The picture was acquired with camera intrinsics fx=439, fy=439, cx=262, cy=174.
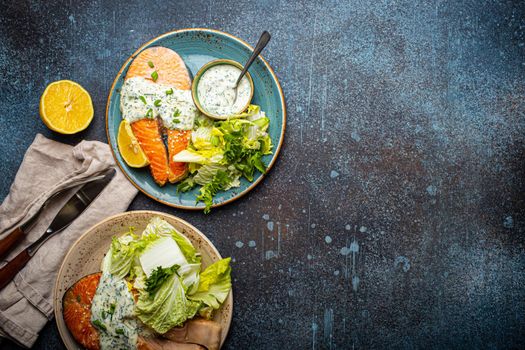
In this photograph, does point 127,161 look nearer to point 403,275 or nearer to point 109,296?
point 109,296

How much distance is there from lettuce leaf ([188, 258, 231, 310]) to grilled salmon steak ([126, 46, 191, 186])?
0.62m

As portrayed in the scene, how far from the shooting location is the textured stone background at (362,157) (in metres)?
3.01

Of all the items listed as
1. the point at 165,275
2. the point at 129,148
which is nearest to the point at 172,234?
the point at 165,275

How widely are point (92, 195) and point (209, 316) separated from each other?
1.11 m

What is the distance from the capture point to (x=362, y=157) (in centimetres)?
306

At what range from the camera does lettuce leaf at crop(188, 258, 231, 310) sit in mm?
2734

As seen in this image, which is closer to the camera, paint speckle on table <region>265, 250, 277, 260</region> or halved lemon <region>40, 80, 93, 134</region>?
halved lemon <region>40, 80, 93, 134</region>

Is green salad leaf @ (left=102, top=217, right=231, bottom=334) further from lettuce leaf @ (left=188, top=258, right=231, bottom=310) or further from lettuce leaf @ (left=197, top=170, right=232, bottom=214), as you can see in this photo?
lettuce leaf @ (left=197, top=170, right=232, bottom=214)

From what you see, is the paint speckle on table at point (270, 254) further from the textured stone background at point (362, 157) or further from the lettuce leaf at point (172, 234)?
the lettuce leaf at point (172, 234)

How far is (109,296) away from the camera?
264cm

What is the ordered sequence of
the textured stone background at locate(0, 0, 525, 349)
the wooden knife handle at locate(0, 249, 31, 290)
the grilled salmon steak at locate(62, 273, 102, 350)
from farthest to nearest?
the textured stone background at locate(0, 0, 525, 349)
the wooden knife handle at locate(0, 249, 31, 290)
the grilled salmon steak at locate(62, 273, 102, 350)

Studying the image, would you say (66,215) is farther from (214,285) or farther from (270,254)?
(270,254)

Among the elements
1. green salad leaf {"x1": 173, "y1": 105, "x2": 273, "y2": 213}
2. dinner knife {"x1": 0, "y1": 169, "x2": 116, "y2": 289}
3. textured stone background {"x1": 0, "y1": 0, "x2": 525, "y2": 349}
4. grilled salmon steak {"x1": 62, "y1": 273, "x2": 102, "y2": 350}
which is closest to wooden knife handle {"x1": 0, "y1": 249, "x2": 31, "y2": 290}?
dinner knife {"x1": 0, "y1": 169, "x2": 116, "y2": 289}

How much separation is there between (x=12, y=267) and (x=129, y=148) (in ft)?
3.47
